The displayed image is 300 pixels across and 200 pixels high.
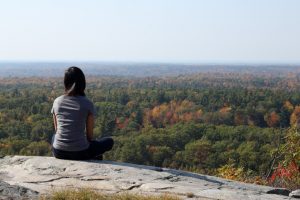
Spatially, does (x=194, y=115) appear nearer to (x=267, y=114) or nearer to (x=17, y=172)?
(x=267, y=114)

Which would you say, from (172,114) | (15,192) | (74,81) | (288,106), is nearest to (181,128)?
(172,114)

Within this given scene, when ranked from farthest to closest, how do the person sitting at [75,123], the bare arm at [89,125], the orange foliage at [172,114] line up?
the orange foliage at [172,114], the bare arm at [89,125], the person sitting at [75,123]

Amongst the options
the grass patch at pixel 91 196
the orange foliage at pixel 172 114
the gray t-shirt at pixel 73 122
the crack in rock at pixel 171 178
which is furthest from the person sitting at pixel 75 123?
the orange foliage at pixel 172 114

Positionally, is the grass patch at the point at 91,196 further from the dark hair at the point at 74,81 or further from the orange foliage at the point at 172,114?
the orange foliage at the point at 172,114

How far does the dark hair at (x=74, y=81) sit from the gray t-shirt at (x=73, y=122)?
9 centimetres

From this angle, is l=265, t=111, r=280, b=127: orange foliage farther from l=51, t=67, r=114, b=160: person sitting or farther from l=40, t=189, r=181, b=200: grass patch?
l=40, t=189, r=181, b=200: grass patch

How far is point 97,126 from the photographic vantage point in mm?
61094

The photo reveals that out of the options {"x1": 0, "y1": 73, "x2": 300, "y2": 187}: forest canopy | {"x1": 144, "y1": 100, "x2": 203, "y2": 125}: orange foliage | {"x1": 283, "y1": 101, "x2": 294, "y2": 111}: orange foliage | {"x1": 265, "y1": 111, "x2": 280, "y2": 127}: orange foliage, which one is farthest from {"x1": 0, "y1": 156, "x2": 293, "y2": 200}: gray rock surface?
{"x1": 283, "y1": 101, "x2": 294, "y2": 111}: orange foliage

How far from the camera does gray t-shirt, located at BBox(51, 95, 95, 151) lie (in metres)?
7.91

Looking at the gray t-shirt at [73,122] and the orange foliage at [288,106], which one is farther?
the orange foliage at [288,106]

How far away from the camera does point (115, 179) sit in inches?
279

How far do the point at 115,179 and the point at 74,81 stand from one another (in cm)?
183

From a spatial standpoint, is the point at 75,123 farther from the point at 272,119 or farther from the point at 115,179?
the point at 272,119

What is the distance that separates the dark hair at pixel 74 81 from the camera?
7688 millimetres
